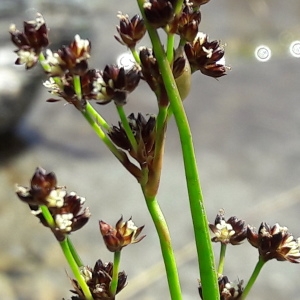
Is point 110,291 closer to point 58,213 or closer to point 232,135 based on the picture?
point 58,213

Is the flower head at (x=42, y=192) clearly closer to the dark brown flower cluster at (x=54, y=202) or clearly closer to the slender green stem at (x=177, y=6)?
the dark brown flower cluster at (x=54, y=202)

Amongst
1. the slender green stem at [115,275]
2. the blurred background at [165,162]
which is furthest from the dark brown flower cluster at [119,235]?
the blurred background at [165,162]

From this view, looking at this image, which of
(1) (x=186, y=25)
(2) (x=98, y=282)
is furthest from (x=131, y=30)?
(2) (x=98, y=282)

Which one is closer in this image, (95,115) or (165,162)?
(95,115)

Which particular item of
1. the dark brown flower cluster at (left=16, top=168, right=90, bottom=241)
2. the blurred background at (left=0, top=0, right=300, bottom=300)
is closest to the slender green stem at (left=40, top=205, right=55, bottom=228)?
the dark brown flower cluster at (left=16, top=168, right=90, bottom=241)

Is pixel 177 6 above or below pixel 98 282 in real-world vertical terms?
above

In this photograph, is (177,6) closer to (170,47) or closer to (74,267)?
(170,47)

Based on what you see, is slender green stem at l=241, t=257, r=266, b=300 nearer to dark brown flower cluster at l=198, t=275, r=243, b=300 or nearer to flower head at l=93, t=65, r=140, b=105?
dark brown flower cluster at l=198, t=275, r=243, b=300
